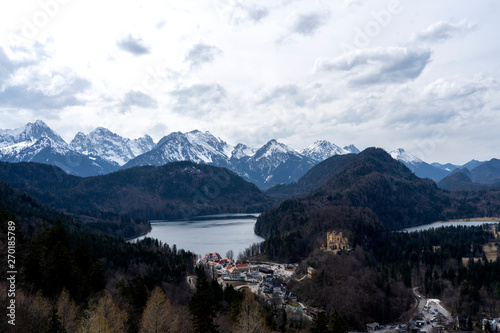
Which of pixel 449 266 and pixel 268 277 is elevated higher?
pixel 268 277

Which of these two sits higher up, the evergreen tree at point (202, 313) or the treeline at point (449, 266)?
the evergreen tree at point (202, 313)

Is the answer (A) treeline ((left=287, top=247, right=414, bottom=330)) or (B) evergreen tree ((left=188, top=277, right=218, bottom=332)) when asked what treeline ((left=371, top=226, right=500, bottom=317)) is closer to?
(A) treeline ((left=287, top=247, right=414, bottom=330))

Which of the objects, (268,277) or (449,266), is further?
(449,266)

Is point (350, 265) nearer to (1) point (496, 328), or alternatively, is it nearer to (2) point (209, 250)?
(1) point (496, 328)

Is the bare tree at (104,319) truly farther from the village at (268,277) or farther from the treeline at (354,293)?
the treeline at (354,293)

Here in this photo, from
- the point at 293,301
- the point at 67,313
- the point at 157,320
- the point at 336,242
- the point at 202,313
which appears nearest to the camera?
the point at 157,320

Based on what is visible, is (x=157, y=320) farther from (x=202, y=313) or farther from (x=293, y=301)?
(x=293, y=301)

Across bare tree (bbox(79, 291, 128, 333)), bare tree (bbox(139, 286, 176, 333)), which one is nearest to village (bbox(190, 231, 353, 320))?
bare tree (bbox(139, 286, 176, 333))

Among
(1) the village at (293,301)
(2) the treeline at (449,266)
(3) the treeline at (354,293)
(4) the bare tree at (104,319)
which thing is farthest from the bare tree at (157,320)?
(2) the treeline at (449,266)

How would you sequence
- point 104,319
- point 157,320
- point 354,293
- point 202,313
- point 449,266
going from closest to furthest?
point 104,319 < point 157,320 < point 202,313 < point 354,293 < point 449,266

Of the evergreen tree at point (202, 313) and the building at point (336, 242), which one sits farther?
the building at point (336, 242)

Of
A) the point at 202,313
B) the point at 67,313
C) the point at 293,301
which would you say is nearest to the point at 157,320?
the point at 202,313
